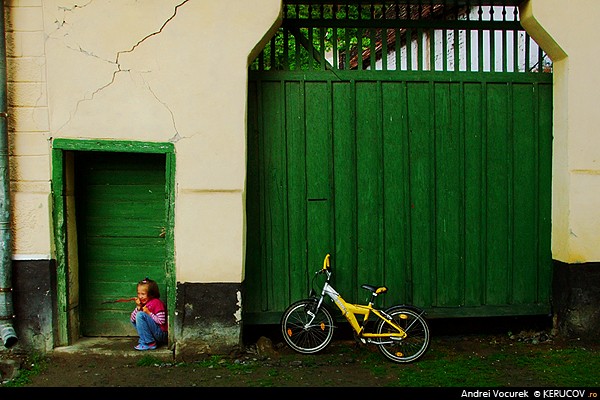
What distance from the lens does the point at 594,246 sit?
5727mm

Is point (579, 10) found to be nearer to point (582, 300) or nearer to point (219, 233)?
point (582, 300)

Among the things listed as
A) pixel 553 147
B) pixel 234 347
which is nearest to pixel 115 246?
pixel 234 347

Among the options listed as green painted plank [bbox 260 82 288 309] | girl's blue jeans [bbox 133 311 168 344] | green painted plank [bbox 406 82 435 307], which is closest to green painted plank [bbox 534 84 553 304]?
green painted plank [bbox 406 82 435 307]

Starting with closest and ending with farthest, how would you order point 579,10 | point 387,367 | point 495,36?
point 387,367, point 579,10, point 495,36

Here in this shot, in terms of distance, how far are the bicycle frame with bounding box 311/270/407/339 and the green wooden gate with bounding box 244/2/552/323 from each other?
0.42 meters

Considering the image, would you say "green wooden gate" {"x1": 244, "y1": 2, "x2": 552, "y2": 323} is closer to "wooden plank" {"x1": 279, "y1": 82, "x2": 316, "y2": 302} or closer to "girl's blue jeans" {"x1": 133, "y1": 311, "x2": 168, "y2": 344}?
"wooden plank" {"x1": 279, "y1": 82, "x2": 316, "y2": 302}

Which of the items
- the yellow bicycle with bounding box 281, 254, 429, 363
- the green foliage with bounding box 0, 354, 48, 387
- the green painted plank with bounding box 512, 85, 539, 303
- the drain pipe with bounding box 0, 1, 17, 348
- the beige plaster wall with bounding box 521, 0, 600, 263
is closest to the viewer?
the green foliage with bounding box 0, 354, 48, 387

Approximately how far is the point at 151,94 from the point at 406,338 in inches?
125

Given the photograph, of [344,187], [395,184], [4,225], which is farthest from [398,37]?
[4,225]

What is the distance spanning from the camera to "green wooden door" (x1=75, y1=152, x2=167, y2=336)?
19.0 ft

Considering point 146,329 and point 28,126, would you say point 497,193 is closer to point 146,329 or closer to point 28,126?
point 146,329

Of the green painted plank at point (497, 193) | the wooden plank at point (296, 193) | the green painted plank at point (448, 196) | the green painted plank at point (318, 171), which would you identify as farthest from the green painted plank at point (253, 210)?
the green painted plank at point (497, 193)

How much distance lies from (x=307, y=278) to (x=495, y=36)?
329 centimetres

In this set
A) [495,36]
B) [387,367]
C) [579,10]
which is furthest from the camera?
[495,36]
